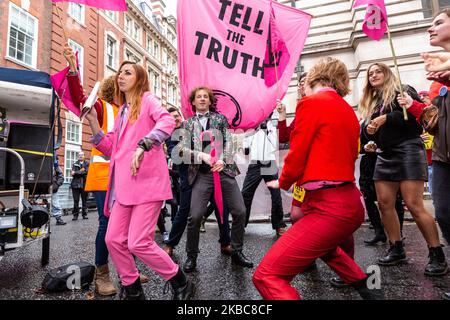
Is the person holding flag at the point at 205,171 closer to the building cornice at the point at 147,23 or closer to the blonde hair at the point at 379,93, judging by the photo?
the blonde hair at the point at 379,93

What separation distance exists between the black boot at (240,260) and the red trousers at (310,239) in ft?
5.23

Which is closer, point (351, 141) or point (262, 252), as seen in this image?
point (351, 141)

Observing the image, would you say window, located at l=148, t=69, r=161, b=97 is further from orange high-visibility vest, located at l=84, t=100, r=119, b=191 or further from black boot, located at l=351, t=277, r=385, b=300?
black boot, located at l=351, t=277, r=385, b=300

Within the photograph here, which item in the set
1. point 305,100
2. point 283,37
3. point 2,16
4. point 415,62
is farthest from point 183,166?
point 2,16

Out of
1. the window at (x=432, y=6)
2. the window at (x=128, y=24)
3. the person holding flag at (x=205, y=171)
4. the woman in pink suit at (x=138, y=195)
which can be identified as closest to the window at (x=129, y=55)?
the window at (x=128, y=24)

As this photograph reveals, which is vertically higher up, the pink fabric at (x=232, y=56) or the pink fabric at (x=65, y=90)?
the pink fabric at (x=232, y=56)

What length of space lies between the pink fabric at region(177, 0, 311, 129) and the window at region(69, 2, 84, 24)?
655 inches

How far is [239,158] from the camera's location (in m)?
5.93

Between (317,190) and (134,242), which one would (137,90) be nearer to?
(134,242)

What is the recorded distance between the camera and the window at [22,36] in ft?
42.3

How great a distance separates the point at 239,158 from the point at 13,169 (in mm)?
3660

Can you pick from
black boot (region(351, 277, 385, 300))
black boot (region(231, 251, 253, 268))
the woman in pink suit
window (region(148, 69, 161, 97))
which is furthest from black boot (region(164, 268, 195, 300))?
window (region(148, 69, 161, 97))

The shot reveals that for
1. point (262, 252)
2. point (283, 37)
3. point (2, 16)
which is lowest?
point (262, 252)
